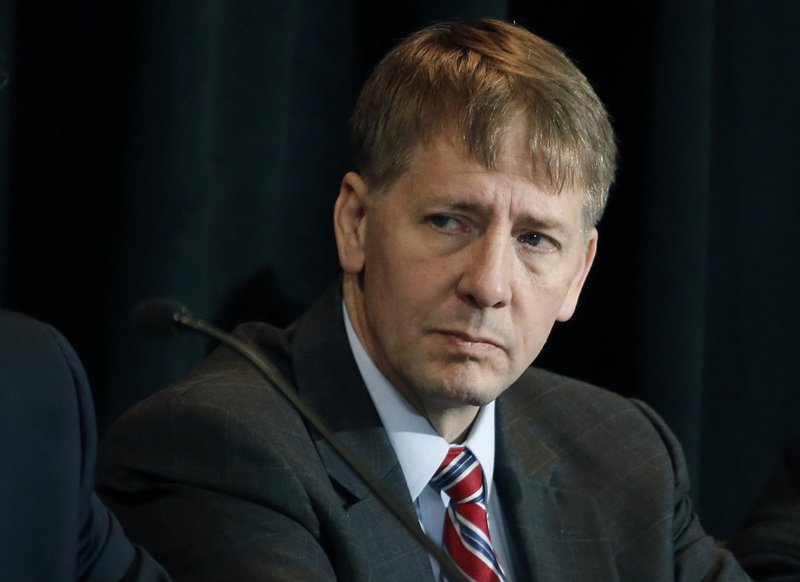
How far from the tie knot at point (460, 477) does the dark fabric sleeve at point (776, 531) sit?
1.70 ft

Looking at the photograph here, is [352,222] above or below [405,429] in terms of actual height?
above

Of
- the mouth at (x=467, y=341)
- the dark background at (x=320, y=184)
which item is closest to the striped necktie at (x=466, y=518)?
the mouth at (x=467, y=341)

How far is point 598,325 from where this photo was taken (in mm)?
2539

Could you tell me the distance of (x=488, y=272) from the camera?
68.1 inches

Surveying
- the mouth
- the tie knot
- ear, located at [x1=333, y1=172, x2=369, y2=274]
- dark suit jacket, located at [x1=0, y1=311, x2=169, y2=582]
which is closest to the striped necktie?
the tie knot

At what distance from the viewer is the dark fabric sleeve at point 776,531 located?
2.10 metres

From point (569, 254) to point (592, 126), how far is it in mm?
172

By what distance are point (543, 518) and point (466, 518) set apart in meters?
0.14

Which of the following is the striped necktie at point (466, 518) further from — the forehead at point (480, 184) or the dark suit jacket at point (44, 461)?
the dark suit jacket at point (44, 461)

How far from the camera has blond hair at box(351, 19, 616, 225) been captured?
1.78m

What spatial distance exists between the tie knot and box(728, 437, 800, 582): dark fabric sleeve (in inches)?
20.4

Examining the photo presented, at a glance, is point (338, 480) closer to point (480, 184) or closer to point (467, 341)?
point (467, 341)

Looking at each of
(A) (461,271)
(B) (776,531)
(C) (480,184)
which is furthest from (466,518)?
(B) (776,531)

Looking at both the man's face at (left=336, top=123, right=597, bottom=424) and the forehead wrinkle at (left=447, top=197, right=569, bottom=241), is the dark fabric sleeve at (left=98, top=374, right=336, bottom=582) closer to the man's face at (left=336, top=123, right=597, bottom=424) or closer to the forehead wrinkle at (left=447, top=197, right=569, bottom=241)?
the man's face at (left=336, top=123, right=597, bottom=424)
